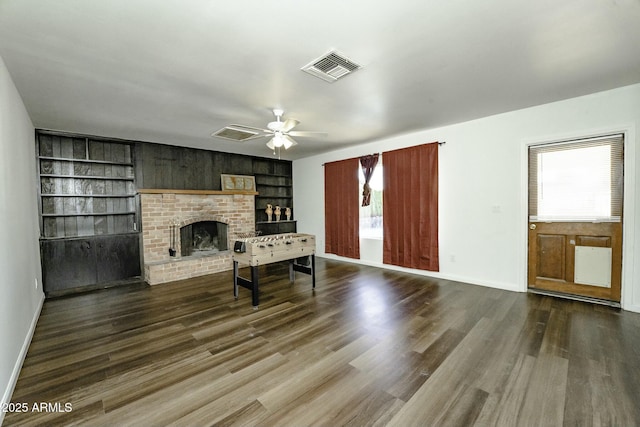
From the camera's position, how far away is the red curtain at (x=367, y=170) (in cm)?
548

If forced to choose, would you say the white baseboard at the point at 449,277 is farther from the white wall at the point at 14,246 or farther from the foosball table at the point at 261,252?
the white wall at the point at 14,246

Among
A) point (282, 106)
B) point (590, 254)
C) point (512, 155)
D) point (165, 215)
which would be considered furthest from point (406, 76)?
point (165, 215)

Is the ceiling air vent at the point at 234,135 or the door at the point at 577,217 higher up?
the ceiling air vent at the point at 234,135

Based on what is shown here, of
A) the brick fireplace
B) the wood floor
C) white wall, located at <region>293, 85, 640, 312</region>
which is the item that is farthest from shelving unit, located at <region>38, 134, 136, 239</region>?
white wall, located at <region>293, 85, 640, 312</region>

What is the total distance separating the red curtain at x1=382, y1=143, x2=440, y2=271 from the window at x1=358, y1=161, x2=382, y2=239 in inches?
8.7

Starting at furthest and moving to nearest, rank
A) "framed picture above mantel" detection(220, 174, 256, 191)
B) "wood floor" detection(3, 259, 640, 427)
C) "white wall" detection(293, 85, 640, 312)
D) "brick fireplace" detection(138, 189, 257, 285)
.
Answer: "framed picture above mantel" detection(220, 174, 256, 191)
"brick fireplace" detection(138, 189, 257, 285)
"white wall" detection(293, 85, 640, 312)
"wood floor" detection(3, 259, 640, 427)

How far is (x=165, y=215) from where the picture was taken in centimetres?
516

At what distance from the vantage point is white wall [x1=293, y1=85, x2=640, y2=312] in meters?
3.14

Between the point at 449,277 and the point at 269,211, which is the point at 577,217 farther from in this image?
the point at 269,211

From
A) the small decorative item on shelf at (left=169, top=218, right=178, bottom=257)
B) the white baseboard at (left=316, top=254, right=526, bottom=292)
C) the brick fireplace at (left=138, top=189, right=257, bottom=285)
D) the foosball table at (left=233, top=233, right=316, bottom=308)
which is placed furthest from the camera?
the small decorative item on shelf at (left=169, top=218, right=178, bottom=257)

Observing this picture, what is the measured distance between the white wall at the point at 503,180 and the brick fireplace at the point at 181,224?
11.9 feet

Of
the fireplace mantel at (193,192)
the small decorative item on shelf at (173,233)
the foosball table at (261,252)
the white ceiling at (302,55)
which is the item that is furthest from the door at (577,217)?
the small decorative item on shelf at (173,233)

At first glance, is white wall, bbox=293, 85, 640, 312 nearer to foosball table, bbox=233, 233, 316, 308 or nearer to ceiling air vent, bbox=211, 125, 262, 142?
foosball table, bbox=233, 233, 316, 308

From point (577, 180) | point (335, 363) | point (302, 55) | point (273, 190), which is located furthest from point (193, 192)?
point (577, 180)
